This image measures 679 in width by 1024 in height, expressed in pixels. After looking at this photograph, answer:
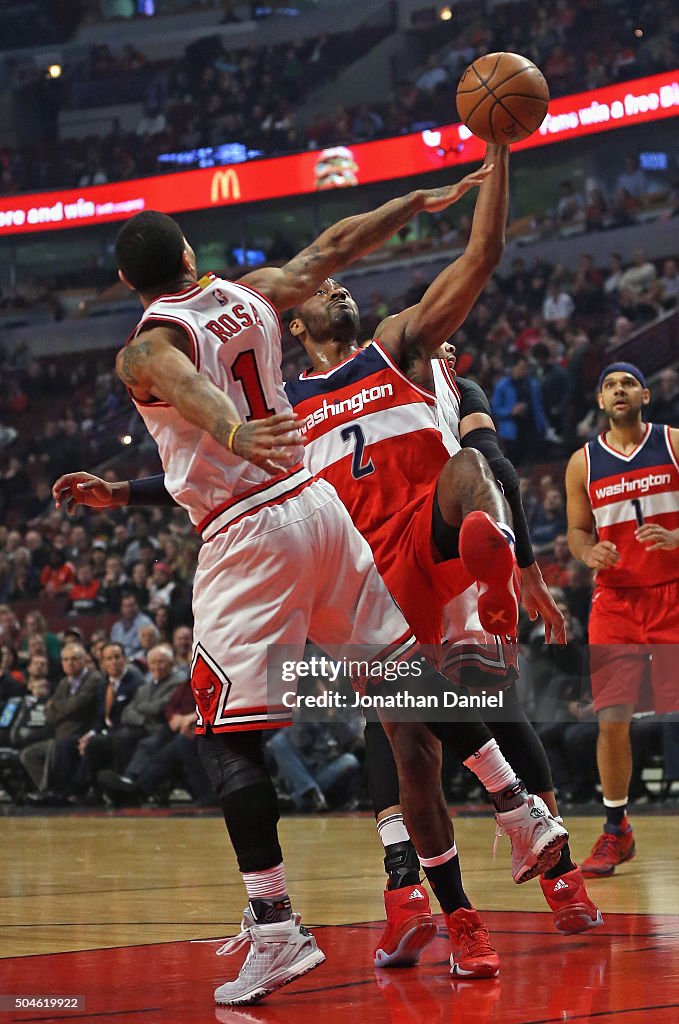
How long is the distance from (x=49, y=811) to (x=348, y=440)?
8941 mm

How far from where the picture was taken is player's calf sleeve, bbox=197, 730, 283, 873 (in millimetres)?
3818

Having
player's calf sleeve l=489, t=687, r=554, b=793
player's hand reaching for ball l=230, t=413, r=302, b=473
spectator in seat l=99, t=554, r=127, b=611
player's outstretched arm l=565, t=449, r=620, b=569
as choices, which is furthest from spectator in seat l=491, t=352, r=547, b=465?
player's hand reaching for ball l=230, t=413, r=302, b=473

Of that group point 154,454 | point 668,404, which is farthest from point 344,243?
point 154,454

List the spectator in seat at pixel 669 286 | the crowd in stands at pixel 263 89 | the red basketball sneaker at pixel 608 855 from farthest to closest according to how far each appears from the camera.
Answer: the crowd in stands at pixel 263 89
the spectator in seat at pixel 669 286
the red basketball sneaker at pixel 608 855

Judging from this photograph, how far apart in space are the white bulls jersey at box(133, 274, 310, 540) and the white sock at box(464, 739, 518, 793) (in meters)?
1.06

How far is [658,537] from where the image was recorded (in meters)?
6.89

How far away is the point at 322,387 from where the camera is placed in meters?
5.06

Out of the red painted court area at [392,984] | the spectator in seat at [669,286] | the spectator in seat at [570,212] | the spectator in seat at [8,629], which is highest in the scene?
the spectator in seat at [570,212]

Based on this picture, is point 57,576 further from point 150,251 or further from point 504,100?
point 150,251

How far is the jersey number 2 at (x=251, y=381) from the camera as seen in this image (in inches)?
156

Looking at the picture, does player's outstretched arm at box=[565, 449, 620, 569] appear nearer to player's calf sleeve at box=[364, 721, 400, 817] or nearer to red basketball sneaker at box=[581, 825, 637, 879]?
red basketball sneaker at box=[581, 825, 637, 879]

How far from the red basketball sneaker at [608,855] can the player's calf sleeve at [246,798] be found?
325 centimetres

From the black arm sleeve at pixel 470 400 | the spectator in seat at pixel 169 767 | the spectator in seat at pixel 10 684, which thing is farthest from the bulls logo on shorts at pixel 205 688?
the spectator in seat at pixel 10 684
